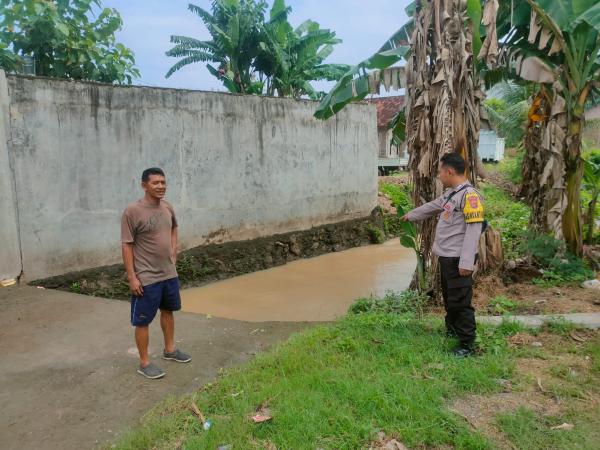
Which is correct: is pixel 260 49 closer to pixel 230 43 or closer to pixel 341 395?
pixel 230 43

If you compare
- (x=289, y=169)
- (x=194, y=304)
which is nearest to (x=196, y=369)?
(x=194, y=304)

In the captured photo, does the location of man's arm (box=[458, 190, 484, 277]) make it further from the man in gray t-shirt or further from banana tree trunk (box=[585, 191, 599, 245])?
banana tree trunk (box=[585, 191, 599, 245])

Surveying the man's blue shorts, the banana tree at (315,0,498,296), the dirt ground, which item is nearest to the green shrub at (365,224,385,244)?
the dirt ground

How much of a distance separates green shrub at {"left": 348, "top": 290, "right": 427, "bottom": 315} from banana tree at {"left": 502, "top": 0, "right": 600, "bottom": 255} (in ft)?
7.08

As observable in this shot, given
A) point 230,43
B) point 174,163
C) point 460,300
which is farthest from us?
point 230,43

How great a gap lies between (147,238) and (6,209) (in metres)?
3.48

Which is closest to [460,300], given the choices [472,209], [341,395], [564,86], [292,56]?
[472,209]

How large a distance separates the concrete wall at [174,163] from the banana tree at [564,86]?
5078mm

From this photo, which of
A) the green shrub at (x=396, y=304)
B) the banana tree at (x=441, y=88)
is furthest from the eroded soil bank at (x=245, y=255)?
the banana tree at (x=441, y=88)

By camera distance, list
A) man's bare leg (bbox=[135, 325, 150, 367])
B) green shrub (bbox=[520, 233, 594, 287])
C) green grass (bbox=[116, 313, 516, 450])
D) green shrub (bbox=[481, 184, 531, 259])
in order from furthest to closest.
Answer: green shrub (bbox=[481, 184, 531, 259]) < green shrub (bbox=[520, 233, 594, 287]) < man's bare leg (bbox=[135, 325, 150, 367]) < green grass (bbox=[116, 313, 516, 450])

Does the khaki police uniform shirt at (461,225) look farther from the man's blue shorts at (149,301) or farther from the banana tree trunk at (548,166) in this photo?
the banana tree trunk at (548,166)

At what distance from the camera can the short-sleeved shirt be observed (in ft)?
12.5

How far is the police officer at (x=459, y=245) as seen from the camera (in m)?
3.84

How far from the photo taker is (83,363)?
4258mm
